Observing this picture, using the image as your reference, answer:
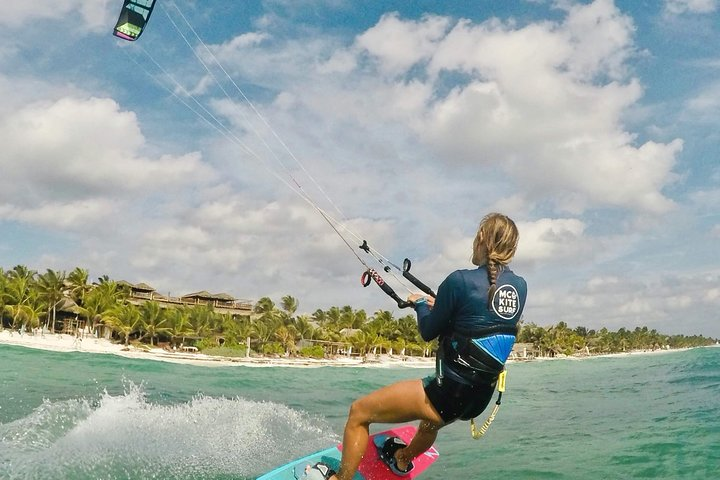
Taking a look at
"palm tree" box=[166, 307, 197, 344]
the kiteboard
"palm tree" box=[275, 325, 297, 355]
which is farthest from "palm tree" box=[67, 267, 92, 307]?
the kiteboard

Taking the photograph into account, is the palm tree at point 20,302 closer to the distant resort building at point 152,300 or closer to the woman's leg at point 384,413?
the distant resort building at point 152,300

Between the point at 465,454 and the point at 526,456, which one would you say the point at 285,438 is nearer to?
the point at 465,454

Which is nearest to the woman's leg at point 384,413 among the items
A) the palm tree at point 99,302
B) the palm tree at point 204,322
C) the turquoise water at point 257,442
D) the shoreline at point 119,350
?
the turquoise water at point 257,442

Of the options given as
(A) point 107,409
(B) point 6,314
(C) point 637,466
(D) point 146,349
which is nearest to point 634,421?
(C) point 637,466

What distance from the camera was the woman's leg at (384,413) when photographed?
437cm

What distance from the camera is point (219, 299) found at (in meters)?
81.8

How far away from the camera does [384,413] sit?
→ 444 cm

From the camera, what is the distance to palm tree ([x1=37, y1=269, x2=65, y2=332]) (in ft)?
206

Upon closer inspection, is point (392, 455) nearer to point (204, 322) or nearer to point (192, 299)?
point (204, 322)

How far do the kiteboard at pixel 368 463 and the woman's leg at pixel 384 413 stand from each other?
0.61 m

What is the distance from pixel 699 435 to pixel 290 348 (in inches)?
2734

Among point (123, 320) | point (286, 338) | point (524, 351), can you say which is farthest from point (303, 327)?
point (524, 351)

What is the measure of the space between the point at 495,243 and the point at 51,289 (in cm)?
6928

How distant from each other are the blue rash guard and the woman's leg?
0.96ft
